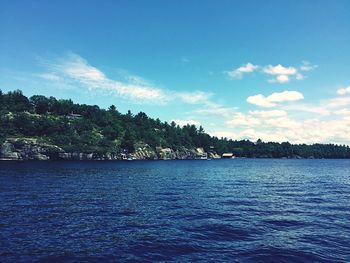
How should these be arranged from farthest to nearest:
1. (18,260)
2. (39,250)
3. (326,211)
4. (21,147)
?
(21,147)
(326,211)
(39,250)
(18,260)

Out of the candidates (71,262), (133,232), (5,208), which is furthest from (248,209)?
(5,208)

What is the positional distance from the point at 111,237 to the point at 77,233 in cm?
→ 390

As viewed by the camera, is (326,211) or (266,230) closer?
(266,230)

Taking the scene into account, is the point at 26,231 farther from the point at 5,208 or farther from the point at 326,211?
the point at 326,211

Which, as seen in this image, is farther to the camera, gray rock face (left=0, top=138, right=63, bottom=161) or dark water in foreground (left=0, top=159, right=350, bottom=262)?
gray rock face (left=0, top=138, right=63, bottom=161)

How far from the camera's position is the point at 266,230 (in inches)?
1216

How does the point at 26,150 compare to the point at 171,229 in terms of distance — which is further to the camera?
the point at 26,150

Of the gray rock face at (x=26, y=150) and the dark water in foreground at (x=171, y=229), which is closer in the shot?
the dark water in foreground at (x=171, y=229)

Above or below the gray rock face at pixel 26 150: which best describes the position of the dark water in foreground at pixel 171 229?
below

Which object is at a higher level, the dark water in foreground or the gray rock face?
the gray rock face

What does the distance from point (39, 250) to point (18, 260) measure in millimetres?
2313

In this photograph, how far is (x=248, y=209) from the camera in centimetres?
4209

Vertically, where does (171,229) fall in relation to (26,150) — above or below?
below

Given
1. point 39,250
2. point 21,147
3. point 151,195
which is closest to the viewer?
point 39,250
